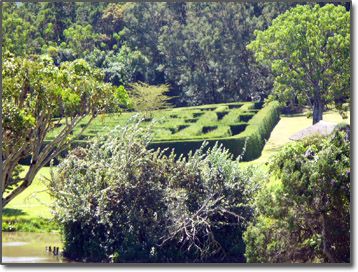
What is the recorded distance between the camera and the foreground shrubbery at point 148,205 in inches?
473

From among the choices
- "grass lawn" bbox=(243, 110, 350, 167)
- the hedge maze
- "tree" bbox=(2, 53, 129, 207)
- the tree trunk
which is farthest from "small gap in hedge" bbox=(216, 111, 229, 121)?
"tree" bbox=(2, 53, 129, 207)

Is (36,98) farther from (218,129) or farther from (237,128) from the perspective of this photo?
(237,128)

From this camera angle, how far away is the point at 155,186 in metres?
12.7

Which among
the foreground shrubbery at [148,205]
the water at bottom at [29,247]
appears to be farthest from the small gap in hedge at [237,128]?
the water at bottom at [29,247]

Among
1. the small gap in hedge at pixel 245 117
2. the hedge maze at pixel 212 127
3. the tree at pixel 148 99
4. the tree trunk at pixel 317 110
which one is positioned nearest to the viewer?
the tree trunk at pixel 317 110

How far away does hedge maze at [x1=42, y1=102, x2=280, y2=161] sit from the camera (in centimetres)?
2072

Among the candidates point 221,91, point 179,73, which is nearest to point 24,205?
point 221,91

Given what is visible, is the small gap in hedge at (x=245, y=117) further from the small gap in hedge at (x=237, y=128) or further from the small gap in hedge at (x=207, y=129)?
the small gap in hedge at (x=237, y=128)

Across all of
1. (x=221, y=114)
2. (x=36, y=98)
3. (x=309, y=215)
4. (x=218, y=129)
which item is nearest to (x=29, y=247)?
(x=36, y=98)

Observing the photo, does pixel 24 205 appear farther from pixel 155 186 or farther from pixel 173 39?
pixel 173 39

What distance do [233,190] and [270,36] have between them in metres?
15.2

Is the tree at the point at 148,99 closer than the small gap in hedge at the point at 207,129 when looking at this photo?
No

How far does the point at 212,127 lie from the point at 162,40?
16.2 meters

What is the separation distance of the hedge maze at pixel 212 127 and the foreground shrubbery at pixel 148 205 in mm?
1302
